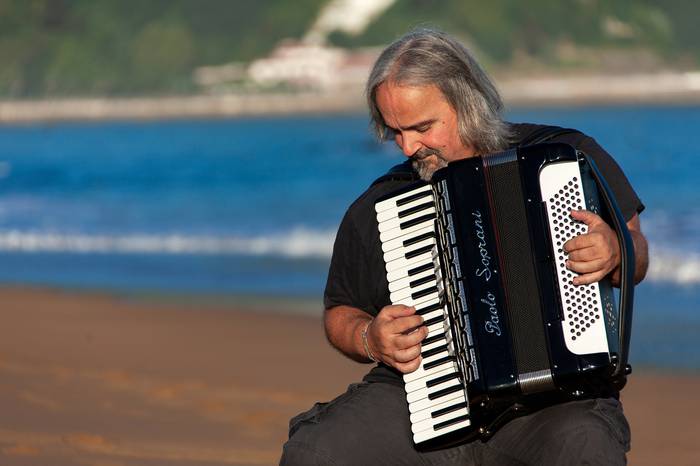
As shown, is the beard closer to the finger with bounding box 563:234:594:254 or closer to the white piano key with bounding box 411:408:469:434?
the finger with bounding box 563:234:594:254

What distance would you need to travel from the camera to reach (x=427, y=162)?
11.1 ft

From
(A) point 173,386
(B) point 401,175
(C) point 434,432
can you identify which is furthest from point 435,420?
(A) point 173,386

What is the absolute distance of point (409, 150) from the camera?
11.0 feet

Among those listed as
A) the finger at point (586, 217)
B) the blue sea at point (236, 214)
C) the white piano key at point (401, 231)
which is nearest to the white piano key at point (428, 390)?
the white piano key at point (401, 231)

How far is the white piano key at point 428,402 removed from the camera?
3.03m

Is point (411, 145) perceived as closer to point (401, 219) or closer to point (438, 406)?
point (401, 219)

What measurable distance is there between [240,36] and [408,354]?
90001 mm

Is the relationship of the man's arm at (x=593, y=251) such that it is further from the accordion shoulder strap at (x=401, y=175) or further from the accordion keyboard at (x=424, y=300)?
Answer: the accordion shoulder strap at (x=401, y=175)

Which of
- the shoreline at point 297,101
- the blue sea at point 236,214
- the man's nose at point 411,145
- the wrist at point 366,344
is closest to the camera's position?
the wrist at point 366,344

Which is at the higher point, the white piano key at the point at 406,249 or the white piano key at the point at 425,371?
the white piano key at the point at 406,249

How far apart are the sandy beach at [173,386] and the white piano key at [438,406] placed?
80.8 inches

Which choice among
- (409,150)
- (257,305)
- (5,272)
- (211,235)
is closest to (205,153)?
(211,235)

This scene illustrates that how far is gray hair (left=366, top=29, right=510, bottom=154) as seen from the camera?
328 cm

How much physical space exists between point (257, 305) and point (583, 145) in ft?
21.4
